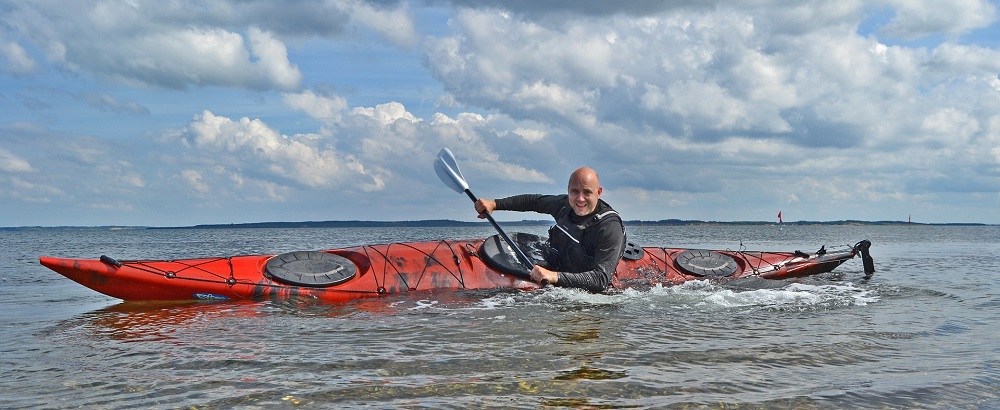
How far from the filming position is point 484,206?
8.91 m

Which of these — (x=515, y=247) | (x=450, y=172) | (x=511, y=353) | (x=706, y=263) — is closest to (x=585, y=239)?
(x=515, y=247)

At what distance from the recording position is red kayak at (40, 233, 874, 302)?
307 inches

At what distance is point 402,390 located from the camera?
391 cm

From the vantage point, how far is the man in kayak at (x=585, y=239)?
736 cm

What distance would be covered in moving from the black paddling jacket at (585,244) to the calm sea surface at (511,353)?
339 millimetres

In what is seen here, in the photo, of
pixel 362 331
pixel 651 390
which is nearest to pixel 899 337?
pixel 651 390

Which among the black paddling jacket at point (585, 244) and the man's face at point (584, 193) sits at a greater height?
the man's face at point (584, 193)

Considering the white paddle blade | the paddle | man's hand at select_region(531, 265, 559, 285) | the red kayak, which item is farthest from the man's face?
the white paddle blade

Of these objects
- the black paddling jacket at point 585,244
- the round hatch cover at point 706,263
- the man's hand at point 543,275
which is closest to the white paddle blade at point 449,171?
the black paddling jacket at point 585,244

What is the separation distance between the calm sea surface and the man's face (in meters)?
1.05

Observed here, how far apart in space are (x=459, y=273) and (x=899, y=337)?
491 cm

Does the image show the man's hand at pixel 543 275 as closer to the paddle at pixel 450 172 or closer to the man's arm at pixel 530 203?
the man's arm at pixel 530 203

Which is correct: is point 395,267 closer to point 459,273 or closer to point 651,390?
point 459,273

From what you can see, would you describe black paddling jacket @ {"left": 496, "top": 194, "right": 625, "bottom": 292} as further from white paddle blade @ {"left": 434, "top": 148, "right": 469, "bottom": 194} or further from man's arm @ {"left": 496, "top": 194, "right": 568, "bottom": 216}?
white paddle blade @ {"left": 434, "top": 148, "right": 469, "bottom": 194}
